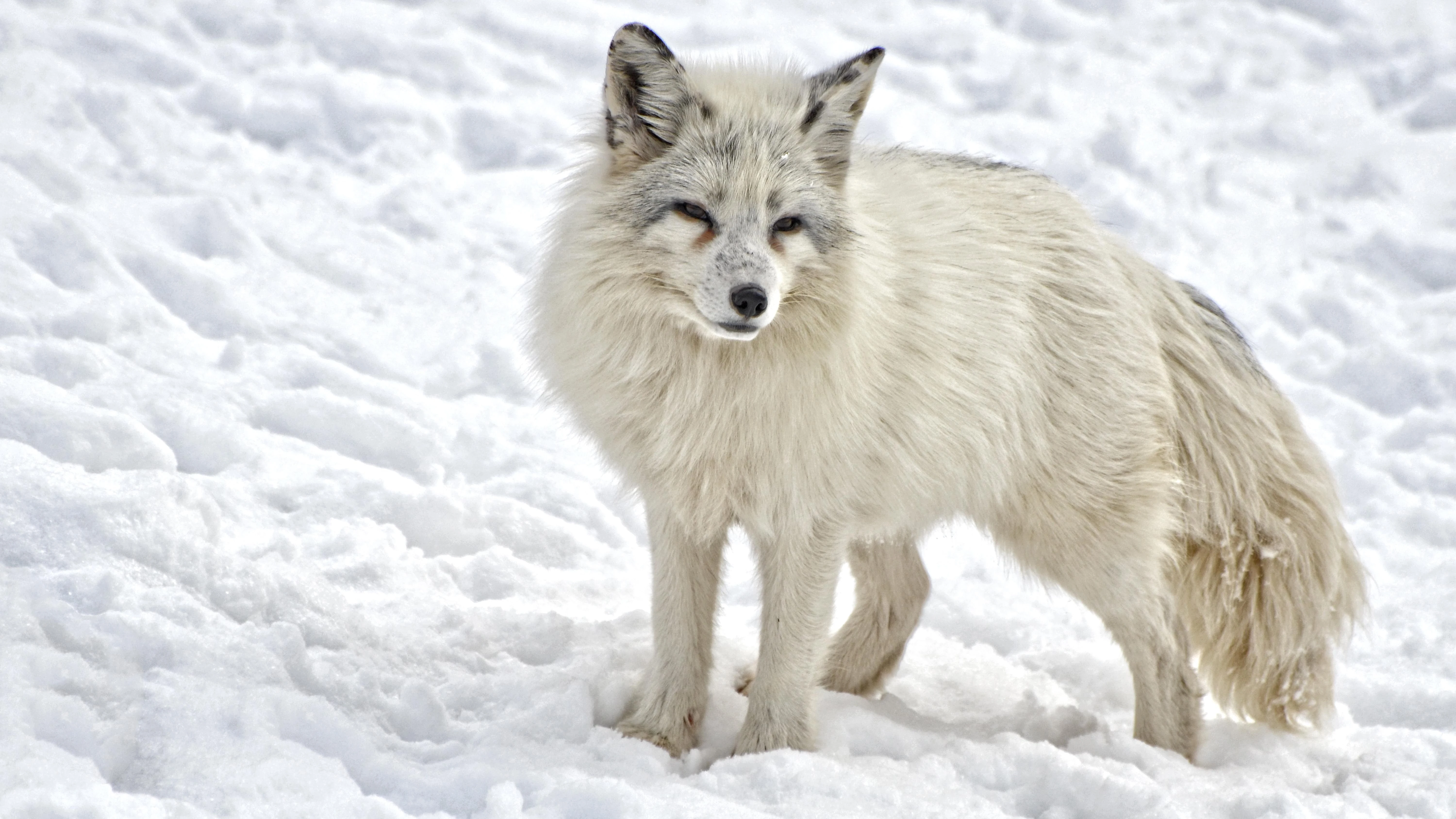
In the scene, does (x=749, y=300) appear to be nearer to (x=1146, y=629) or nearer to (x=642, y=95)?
(x=642, y=95)

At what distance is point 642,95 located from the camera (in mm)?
3467

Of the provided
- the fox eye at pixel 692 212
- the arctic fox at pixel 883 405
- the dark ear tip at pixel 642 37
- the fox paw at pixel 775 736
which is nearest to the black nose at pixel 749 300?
the arctic fox at pixel 883 405

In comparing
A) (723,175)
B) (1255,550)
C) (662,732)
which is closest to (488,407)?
(662,732)

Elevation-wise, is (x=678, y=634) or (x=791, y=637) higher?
(x=791, y=637)

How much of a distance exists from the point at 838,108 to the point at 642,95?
57 centimetres

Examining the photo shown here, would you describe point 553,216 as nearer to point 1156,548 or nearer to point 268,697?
point 268,697

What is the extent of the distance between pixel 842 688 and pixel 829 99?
2.17 m

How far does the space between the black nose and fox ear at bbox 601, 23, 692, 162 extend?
22.8 inches

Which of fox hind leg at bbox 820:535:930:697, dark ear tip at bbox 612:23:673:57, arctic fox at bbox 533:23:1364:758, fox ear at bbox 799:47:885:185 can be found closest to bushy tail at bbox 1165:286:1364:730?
arctic fox at bbox 533:23:1364:758

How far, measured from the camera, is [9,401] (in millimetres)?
4172

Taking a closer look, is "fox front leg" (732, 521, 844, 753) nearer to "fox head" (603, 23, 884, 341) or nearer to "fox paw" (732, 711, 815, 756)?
"fox paw" (732, 711, 815, 756)

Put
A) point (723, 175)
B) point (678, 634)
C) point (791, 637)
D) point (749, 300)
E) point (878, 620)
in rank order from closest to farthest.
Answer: point (749, 300)
point (723, 175)
point (791, 637)
point (678, 634)
point (878, 620)

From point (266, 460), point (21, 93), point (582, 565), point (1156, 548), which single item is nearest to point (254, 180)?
point (21, 93)

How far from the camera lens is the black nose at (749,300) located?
3.15 meters
